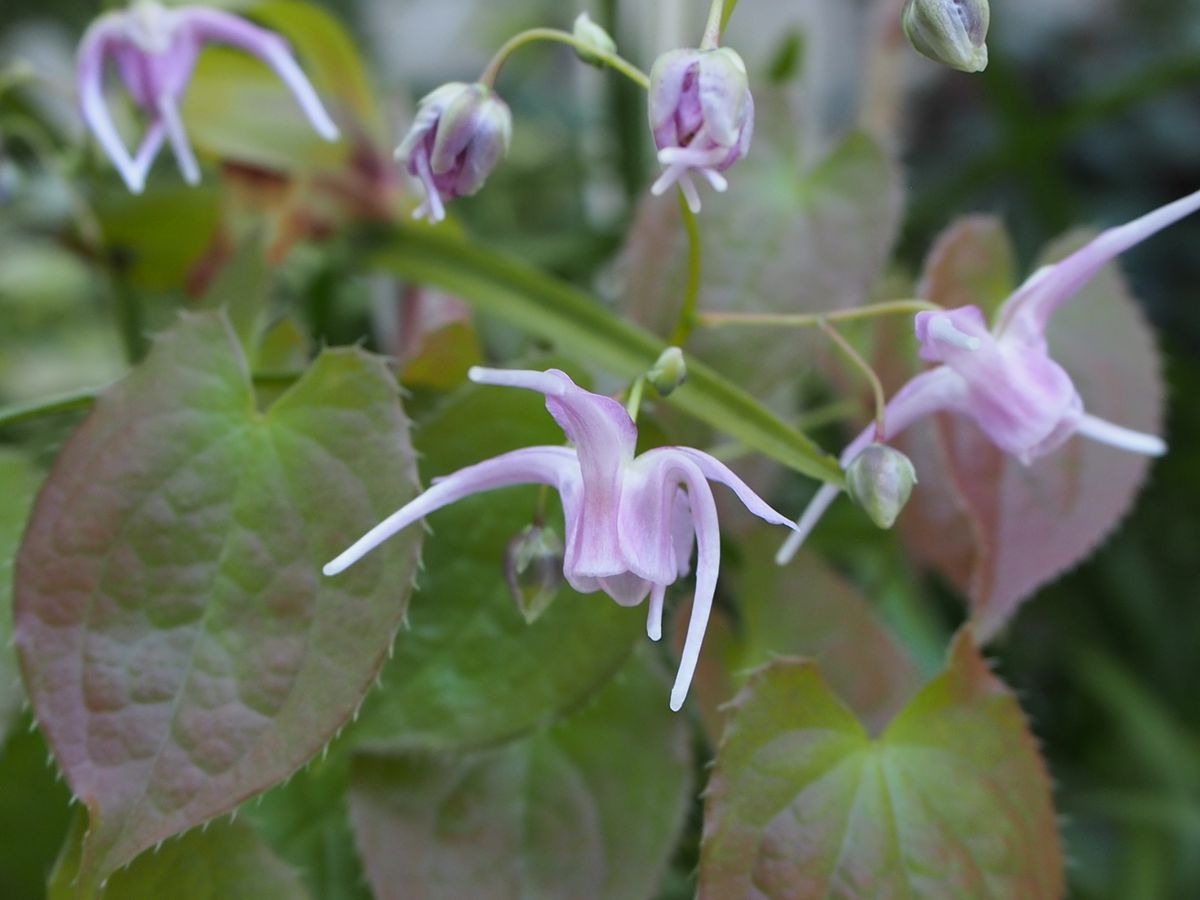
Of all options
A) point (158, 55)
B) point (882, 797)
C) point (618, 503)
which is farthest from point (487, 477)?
point (158, 55)

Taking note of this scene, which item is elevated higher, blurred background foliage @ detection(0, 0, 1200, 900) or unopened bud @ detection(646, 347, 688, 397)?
unopened bud @ detection(646, 347, 688, 397)

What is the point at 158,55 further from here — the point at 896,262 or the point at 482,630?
the point at 896,262

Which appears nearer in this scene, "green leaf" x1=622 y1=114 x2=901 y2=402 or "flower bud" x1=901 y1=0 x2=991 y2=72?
"flower bud" x1=901 y1=0 x2=991 y2=72

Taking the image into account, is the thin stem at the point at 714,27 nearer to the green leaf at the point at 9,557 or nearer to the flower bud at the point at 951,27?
the flower bud at the point at 951,27

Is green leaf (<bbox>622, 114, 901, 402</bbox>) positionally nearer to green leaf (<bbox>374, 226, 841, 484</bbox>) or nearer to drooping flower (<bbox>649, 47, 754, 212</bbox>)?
green leaf (<bbox>374, 226, 841, 484</bbox>)

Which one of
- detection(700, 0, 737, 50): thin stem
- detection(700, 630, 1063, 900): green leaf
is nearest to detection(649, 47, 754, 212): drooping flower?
detection(700, 0, 737, 50): thin stem

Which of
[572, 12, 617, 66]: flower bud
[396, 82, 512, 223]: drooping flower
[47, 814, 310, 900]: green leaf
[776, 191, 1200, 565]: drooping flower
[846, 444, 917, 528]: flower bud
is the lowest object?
[47, 814, 310, 900]: green leaf

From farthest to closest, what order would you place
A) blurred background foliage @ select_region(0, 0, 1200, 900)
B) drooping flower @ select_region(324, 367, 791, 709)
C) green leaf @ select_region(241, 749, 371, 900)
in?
blurred background foliage @ select_region(0, 0, 1200, 900) < green leaf @ select_region(241, 749, 371, 900) < drooping flower @ select_region(324, 367, 791, 709)
